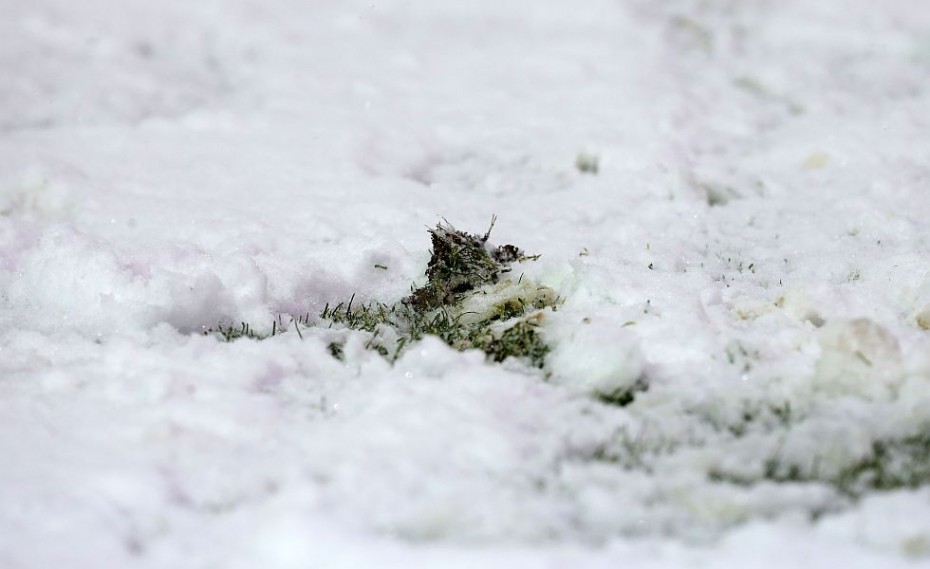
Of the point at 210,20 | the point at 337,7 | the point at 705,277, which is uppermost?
the point at 337,7

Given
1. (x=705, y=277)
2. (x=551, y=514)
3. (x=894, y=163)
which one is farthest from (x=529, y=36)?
(x=551, y=514)

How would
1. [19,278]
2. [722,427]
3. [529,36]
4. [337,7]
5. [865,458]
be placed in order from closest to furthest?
[865,458], [722,427], [19,278], [529,36], [337,7]

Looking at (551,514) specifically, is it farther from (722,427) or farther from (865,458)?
(865,458)

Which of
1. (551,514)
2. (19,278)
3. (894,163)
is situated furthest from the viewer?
(894,163)

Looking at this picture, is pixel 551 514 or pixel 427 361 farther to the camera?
pixel 427 361

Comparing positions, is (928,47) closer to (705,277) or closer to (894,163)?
(894,163)

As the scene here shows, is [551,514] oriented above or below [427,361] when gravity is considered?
below

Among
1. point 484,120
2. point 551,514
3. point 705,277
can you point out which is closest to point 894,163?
point 705,277
